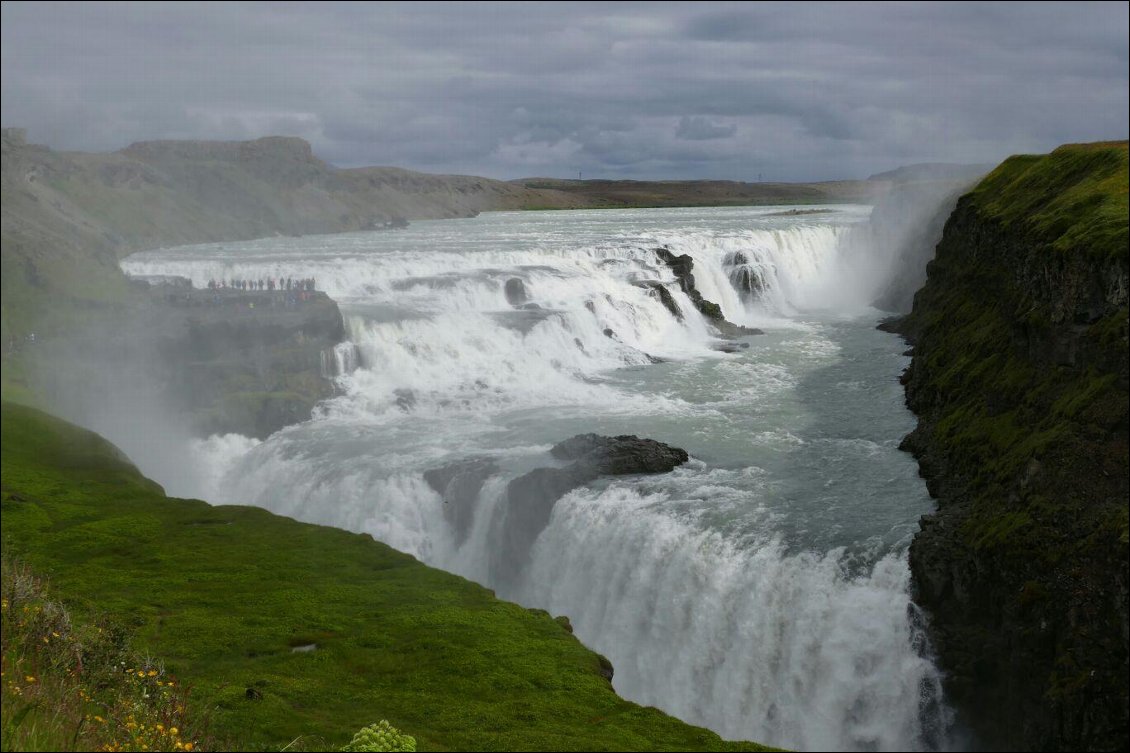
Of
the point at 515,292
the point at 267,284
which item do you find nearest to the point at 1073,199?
the point at 515,292

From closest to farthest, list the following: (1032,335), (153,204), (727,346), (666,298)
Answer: (1032,335) → (727,346) → (666,298) → (153,204)

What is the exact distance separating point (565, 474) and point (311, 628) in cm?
1105

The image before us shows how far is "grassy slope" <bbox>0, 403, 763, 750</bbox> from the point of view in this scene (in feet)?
43.0

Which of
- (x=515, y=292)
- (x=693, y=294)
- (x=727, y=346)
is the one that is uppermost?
(x=693, y=294)

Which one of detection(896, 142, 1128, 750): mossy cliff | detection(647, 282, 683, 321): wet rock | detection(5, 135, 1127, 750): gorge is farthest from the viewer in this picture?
detection(647, 282, 683, 321): wet rock

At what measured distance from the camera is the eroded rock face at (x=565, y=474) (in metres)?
25.5

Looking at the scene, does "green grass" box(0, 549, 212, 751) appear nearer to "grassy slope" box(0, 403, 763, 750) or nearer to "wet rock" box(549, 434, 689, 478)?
"grassy slope" box(0, 403, 763, 750)

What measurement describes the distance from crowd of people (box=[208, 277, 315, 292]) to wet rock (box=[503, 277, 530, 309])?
9.88 metres

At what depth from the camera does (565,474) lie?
1041 inches

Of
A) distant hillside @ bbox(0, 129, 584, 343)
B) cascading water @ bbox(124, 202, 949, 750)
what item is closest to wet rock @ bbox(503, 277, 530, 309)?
cascading water @ bbox(124, 202, 949, 750)

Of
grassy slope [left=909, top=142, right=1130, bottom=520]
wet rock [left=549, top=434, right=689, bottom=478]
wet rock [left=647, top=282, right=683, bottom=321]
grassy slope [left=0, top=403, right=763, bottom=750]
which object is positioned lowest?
grassy slope [left=0, top=403, right=763, bottom=750]

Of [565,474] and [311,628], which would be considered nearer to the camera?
[311,628]

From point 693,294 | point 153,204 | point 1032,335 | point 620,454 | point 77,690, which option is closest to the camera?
point 77,690

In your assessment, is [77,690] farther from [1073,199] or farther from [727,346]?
[727,346]
